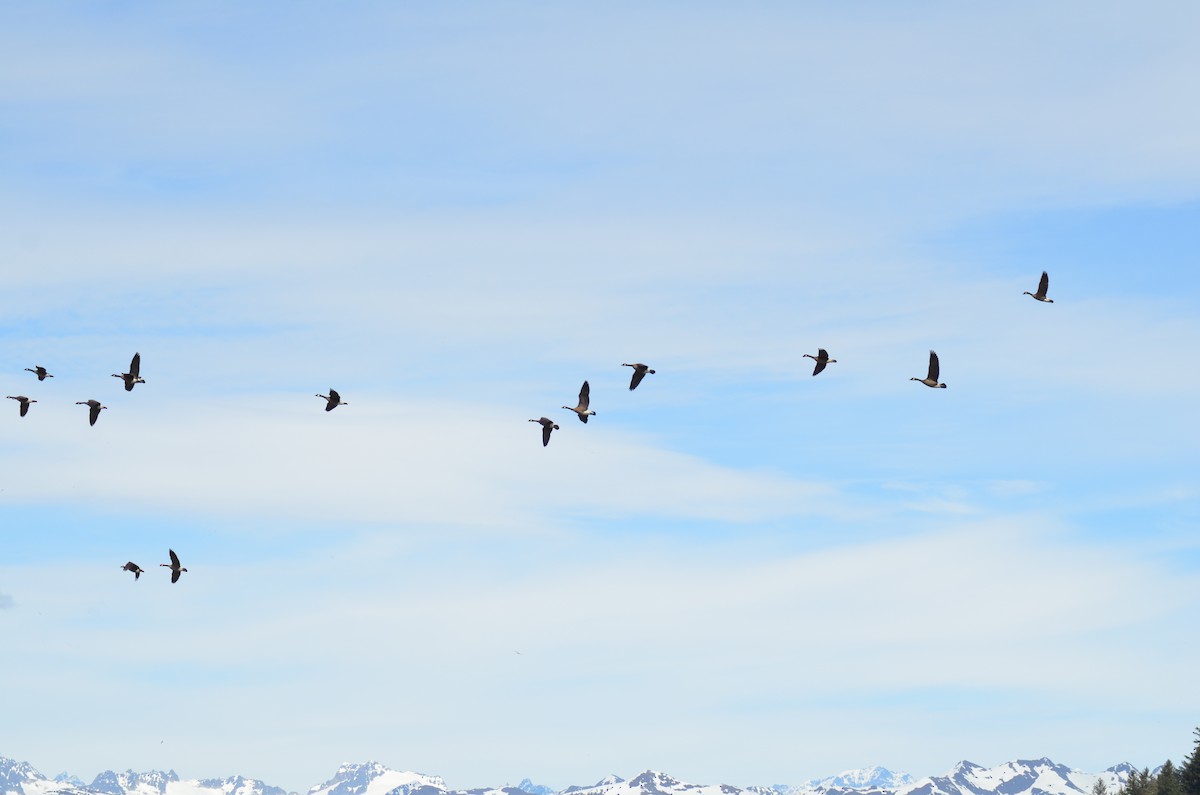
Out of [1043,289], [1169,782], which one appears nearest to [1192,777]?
[1169,782]

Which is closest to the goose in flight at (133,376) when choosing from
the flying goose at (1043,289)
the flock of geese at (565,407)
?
A: the flock of geese at (565,407)

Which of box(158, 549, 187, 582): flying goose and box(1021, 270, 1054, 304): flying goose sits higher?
box(1021, 270, 1054, 304): flying goose

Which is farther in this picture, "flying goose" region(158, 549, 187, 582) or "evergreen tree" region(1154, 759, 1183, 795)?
"evergreen tree" region(1154, 759, 1183, 795)

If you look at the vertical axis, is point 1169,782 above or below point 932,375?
below

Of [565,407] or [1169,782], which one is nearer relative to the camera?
[565,407]

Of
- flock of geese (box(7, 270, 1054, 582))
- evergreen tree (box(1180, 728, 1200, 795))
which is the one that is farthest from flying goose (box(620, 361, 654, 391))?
evergreen tree (box(1180, 728, 1200, 795))

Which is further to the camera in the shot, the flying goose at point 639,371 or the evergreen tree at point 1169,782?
the evergreen tree at point 1169,782

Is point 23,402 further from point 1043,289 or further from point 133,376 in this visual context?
point 1043,289

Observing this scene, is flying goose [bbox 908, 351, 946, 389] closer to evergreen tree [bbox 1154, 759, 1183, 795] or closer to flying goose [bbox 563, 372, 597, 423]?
flying goose [bbox 563, 372, 597, 423]

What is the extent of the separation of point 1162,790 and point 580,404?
119761 mm

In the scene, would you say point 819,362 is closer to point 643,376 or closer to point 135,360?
point 643,376

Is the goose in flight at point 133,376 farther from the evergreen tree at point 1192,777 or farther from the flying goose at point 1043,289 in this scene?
the evergreen tree at point 1192,777

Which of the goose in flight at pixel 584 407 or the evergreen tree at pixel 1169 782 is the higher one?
the goose in flight at pixel 584 407

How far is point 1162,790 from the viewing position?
189 metres
